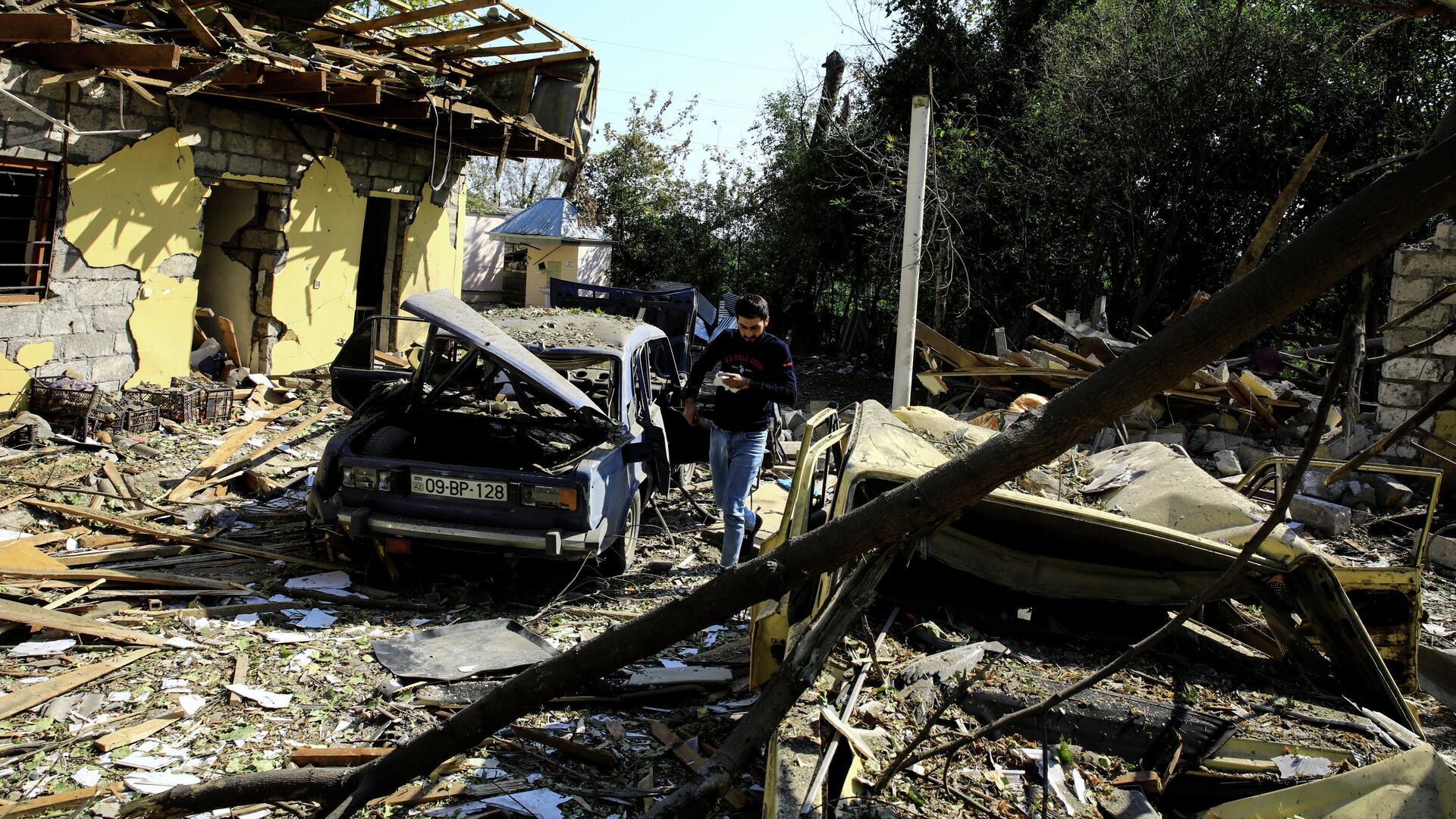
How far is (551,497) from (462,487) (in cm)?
52

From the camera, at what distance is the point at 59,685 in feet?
14.5

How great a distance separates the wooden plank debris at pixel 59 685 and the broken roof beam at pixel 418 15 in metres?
8.32

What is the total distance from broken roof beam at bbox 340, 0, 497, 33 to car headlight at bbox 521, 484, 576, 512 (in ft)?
24.6

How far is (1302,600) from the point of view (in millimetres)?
3609

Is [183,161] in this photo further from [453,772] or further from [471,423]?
[453,772]

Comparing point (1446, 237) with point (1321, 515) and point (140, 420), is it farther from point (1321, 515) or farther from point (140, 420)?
point (140, 420)

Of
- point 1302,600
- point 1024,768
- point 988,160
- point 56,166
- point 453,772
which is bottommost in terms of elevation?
point 453,772

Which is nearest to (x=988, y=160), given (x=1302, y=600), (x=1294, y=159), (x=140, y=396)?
(x=1294, y=159)

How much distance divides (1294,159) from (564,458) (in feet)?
44.3

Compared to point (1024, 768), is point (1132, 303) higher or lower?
higher

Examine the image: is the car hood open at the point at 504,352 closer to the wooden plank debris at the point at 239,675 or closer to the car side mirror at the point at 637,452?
the car side mirror at the point at 637,452

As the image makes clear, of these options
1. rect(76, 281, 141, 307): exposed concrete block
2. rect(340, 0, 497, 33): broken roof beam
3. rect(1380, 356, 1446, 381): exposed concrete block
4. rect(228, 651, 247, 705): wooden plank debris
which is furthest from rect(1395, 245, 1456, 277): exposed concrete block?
rect(76, 281, 141, 307): exposed concrete block

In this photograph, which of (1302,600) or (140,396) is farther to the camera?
(140,396)

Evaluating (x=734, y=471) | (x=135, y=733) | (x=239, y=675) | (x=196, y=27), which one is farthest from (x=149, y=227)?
(x=135, y=733)
